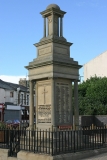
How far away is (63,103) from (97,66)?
97.7ft

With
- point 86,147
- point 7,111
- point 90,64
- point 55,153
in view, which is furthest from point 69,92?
point 90,64

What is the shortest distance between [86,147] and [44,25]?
6.16 metres

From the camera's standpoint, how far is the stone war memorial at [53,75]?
460 inches

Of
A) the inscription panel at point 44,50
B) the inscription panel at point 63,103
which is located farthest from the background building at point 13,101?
the inscription panel at point 63,103

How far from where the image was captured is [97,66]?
41.1 metres

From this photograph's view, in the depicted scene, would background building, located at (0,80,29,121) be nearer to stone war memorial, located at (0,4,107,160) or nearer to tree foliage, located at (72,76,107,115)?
tree foliage, located at (72,76,107,115)

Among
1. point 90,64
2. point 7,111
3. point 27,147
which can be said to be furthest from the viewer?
point 90,64

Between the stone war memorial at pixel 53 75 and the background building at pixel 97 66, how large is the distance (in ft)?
89.8

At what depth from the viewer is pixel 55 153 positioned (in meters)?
9.37

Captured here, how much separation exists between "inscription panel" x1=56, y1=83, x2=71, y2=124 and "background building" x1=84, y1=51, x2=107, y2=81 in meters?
27.8

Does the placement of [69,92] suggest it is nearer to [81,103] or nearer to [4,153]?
[4,153]

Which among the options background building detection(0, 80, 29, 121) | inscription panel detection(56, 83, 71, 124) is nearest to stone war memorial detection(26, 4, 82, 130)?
inscription panel detection(56, 83, 71, 124)

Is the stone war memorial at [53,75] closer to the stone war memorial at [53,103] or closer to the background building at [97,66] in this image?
the stone war memorial at [53,103]

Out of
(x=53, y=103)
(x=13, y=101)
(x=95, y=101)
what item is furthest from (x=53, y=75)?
(x=13, y=101)
